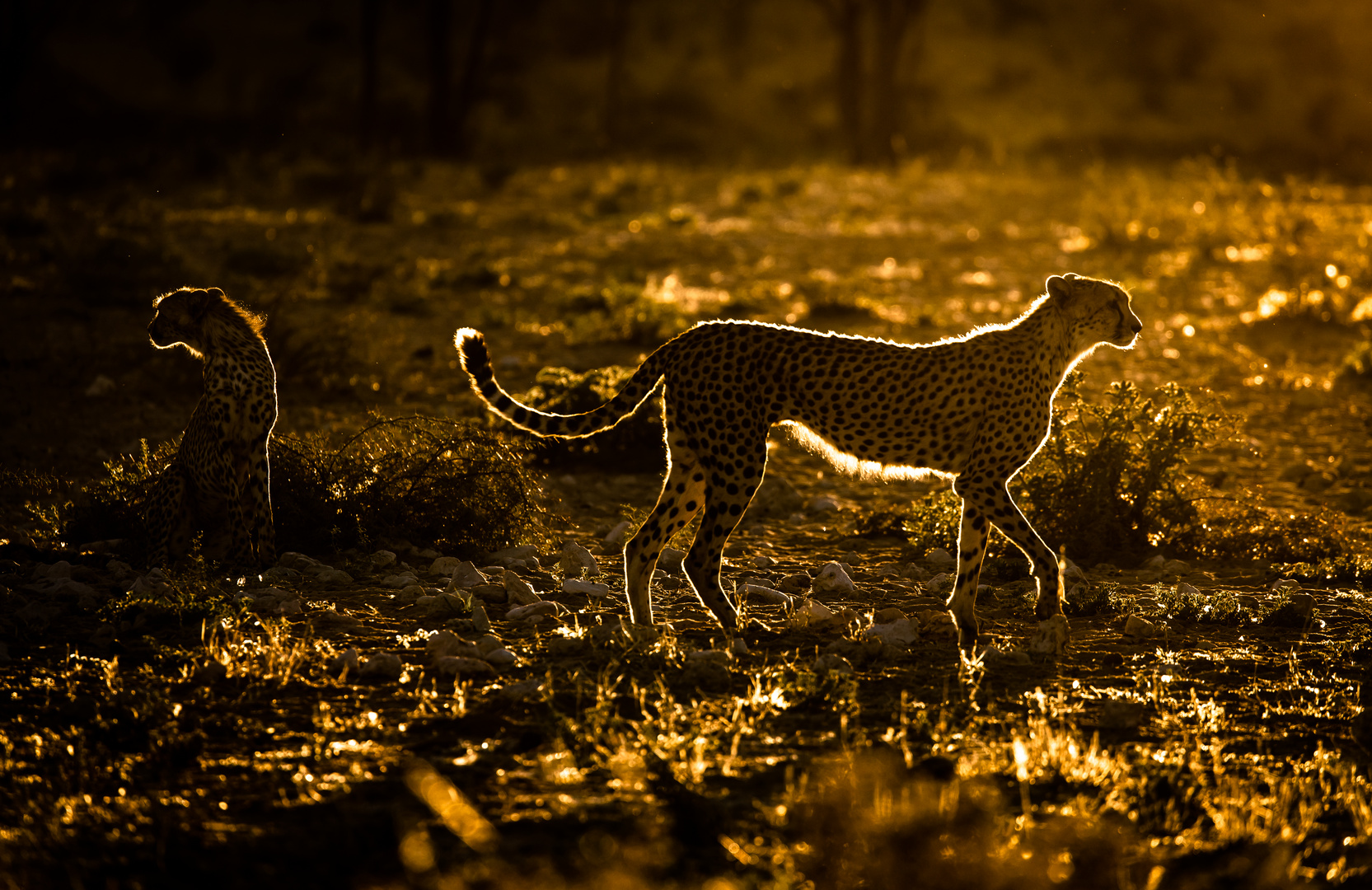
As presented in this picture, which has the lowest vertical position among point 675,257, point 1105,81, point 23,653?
point 23,653

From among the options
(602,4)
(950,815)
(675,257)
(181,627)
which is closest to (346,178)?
(675,257)

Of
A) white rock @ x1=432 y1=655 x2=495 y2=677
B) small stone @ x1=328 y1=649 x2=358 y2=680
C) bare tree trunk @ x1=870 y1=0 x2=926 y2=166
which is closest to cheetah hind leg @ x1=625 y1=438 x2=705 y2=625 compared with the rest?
white rock @ x1=432 y1=655 x2=495 y2=677

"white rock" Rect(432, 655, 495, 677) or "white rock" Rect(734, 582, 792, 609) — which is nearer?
Result: "white rock" Rect(432, 655, 495, 677)

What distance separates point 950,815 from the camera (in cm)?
407

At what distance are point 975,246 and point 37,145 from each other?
17203 mm

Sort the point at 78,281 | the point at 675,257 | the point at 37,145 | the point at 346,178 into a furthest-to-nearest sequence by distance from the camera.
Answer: the point at 37,145 → the point at 346,178 → the point at 675,257 → the point at 78,281

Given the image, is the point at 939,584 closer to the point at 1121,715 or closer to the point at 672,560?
the point at 672,560

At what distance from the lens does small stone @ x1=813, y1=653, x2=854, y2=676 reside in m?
5.42

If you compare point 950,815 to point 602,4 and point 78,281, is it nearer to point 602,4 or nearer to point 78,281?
point 78,281

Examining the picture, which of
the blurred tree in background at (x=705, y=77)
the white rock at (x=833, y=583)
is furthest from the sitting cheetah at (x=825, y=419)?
the blurred tree in background at (x=705, y=77)

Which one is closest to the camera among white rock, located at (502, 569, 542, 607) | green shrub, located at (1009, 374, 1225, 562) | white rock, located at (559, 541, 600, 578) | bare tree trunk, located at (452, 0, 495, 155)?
white rock, located at (502, 569, 542, 607)

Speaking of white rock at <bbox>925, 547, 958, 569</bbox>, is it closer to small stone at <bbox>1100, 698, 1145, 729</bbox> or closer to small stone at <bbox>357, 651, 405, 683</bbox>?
small stone at <bbox>1100, 698, 1145, 729</bbox>

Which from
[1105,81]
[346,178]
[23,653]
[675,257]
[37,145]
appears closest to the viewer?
[23,653]

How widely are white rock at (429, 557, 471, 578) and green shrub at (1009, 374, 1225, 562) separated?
3038 mm
